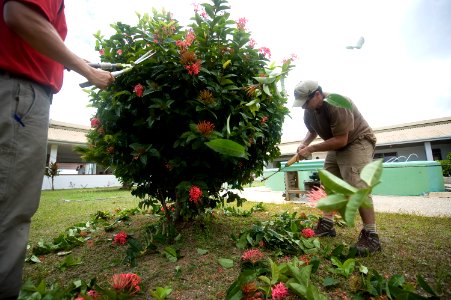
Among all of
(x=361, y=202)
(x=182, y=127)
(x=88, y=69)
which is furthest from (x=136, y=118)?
(x=361, y=202)

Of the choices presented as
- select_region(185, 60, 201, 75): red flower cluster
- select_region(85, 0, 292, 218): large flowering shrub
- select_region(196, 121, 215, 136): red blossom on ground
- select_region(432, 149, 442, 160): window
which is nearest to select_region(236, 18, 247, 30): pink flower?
select_region(85, 0, 292, 218): large flowering shrub

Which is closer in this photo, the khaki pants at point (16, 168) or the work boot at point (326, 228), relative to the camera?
the khaki pants at point (16, 168)

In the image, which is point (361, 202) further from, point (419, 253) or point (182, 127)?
point (419, 253)

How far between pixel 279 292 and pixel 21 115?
5.76 ft

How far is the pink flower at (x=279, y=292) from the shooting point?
1539 mm

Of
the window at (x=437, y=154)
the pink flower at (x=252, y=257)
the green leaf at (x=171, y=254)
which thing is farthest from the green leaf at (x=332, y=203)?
the window at (x=437, y=154)

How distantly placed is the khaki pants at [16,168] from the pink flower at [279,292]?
55.9 inches

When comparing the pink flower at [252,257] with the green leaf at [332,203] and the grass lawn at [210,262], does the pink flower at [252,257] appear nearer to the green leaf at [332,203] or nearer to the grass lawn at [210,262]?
the grass lawn at [210,262]

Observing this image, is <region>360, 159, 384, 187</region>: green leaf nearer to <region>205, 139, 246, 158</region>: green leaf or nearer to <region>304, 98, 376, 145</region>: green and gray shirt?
<region>205, 139, 246, 158</region>: green leaf

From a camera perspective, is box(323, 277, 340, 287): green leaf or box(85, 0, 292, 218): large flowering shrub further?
box(85, 0, 292, 218): large flowering shrub

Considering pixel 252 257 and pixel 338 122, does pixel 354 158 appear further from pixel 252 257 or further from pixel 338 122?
pixel 252 257

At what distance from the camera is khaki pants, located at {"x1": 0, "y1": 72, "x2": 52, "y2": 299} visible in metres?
1.22

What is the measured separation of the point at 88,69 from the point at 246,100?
1.34m

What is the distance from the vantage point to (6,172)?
122cm
